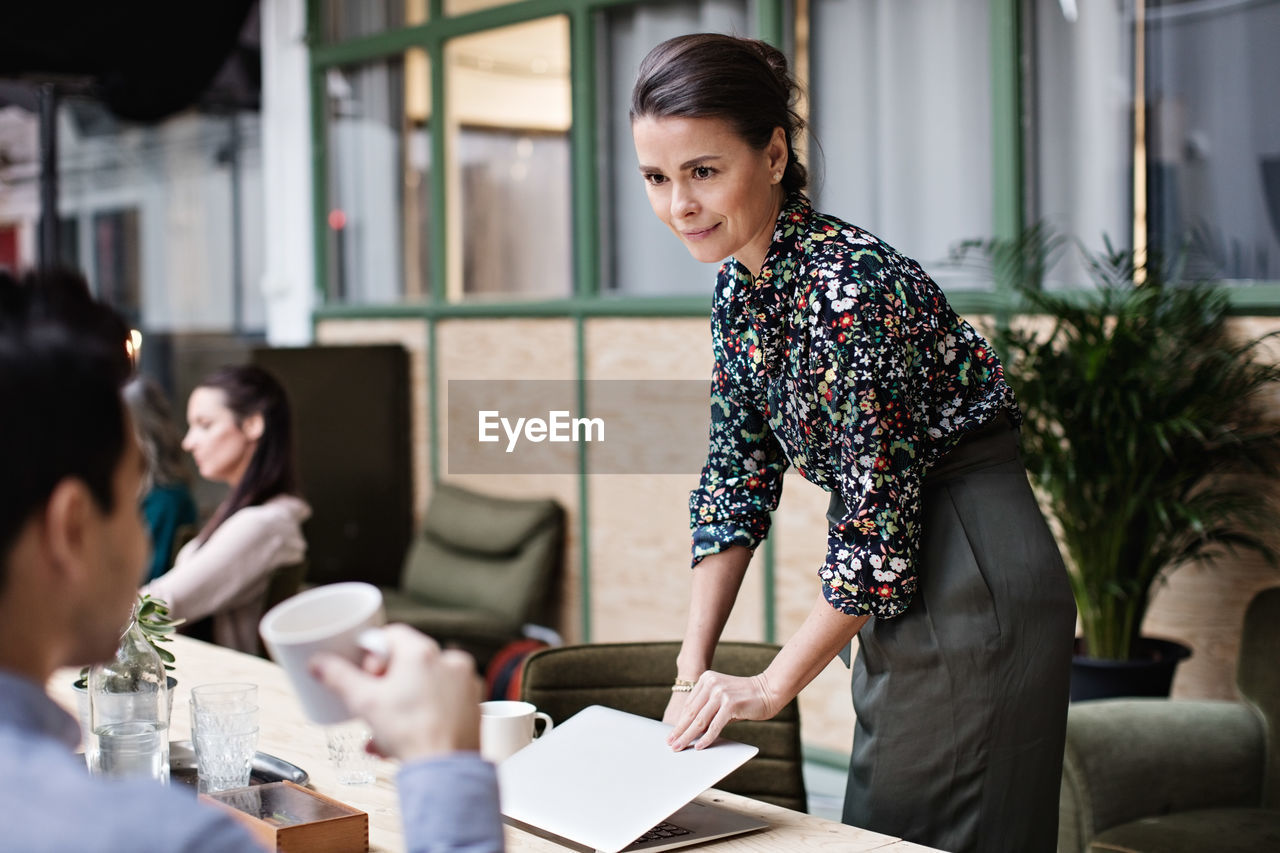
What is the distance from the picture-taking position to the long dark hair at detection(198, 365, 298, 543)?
3230mm

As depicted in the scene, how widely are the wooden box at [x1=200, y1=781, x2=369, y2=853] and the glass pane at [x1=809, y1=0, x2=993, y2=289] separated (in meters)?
2.59

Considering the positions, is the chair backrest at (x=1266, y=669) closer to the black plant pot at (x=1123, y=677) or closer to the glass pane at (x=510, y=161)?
the black plant pot at (x=1123, y=677)

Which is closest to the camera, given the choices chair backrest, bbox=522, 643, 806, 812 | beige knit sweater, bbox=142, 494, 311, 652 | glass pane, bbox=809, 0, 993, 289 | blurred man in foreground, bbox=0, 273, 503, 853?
blurred man in foreground, bbox=0, 273, 503, 853

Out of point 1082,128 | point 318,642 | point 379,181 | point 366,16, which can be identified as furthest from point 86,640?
point 366,16

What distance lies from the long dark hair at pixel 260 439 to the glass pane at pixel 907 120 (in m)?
1.59

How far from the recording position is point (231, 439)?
130 inches

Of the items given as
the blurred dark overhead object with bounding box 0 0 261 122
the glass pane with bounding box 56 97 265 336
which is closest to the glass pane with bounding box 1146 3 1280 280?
the blurred dark overhead object with bounding box 0 0 261 122

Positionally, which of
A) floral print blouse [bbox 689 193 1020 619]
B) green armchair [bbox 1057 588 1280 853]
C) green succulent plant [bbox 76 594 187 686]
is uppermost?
floral print blouse [bbox 689 193 1020 619]

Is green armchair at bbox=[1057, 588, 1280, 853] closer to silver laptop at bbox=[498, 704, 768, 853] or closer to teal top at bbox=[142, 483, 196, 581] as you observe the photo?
silver laptop at bbox=[498, 704, 768, 853]

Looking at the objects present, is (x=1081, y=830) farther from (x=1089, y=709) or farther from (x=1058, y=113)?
(x=1058, y=113)

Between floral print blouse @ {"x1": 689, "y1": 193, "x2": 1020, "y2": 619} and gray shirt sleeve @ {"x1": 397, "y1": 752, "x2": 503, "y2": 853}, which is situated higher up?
floral print blouse @ {"x1": 689, "y1": 193, "x2": 1020, "y2": 619}

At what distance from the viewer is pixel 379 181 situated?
585cm

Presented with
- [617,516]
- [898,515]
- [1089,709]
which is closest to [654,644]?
[898,515]

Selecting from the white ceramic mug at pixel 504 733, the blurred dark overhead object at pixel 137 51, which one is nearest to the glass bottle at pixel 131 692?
the white ceramic mug at pixel 504 733
